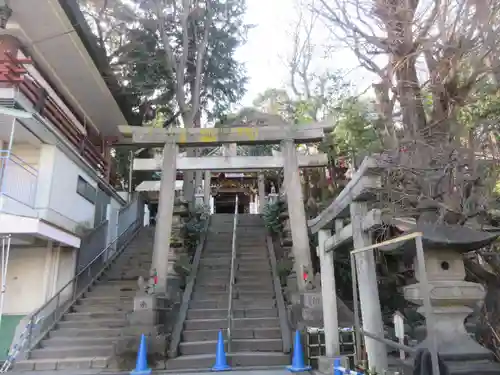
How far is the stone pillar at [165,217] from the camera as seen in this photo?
10195 millimetres

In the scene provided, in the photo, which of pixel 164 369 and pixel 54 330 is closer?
pixel 164 369

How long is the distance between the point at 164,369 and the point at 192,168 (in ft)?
18.9

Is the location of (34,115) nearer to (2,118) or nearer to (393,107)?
(2,118)

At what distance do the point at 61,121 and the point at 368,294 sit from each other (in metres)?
11.5

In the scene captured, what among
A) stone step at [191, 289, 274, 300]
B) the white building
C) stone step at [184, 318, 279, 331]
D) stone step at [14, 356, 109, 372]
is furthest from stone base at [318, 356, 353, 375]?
the white building

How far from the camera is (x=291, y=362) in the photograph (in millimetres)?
7945

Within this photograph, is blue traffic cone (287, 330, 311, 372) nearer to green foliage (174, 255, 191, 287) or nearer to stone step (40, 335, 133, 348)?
stone step (40, 335, 133, 348)

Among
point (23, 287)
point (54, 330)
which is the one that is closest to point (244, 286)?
point (54, 330)

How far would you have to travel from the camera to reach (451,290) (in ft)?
13.6

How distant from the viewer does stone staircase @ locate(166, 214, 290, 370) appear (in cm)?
805

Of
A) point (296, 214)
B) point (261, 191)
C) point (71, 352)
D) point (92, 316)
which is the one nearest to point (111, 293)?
point (92, 316)

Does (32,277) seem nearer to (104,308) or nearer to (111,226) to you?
(104,308)

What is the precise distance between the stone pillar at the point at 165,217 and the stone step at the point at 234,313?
996 millimetres

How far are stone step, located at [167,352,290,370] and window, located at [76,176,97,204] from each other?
7.21 metres
